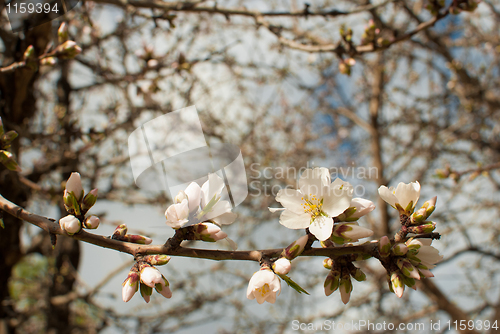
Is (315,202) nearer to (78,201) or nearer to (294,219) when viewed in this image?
(294,219)

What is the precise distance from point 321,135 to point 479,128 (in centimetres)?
261

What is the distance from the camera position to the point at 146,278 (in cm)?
101

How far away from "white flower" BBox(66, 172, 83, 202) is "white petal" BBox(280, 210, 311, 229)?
2.26 ft

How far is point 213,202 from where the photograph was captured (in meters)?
1.12

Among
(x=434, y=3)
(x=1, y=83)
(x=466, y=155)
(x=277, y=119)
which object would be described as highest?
(x=434, y=3)

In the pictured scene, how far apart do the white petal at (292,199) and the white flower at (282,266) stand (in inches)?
7.8

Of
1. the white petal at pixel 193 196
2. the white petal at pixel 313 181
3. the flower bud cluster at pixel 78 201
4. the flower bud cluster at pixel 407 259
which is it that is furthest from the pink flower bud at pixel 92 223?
the flower bud cluster at pixel 407 259

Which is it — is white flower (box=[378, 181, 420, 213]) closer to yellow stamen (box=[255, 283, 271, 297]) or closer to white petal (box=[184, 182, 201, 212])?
yellow stamen (box=[255, 283, 271, 297])

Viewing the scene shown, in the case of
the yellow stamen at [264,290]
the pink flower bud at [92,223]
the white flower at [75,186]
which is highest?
the white flower at [75,186]

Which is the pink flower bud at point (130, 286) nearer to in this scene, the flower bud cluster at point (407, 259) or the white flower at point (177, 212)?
the white flower at point (177, 212)

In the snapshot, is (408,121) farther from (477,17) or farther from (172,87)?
(172,87)

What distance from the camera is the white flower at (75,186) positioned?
3.57 feet

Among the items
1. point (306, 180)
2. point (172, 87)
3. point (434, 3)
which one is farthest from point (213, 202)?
point (172, 87)

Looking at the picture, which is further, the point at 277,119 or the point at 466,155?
the point at 277,119
